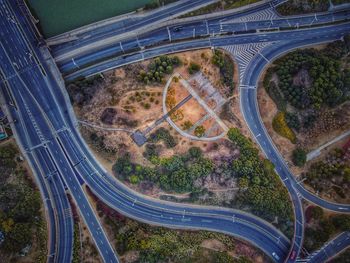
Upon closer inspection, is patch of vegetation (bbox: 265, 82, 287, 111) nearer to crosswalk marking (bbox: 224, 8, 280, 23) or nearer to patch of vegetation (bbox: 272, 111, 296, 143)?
patch of vegetation (bbox: 272, 111, 296, 143)

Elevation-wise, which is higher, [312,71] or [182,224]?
[312,71]

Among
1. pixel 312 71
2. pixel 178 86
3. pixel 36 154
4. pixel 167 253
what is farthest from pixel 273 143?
pixel 36 154

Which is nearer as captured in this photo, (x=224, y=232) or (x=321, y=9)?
(x=224, y=232)

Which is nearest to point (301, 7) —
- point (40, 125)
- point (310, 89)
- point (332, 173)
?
point (310, 89)

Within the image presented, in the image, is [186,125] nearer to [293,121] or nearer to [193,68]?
[193,68]

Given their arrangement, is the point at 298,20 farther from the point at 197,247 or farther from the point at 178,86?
the point at 197,247

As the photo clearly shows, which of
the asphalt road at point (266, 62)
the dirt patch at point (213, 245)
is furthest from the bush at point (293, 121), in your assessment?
the dirt patch at point (213, 245)

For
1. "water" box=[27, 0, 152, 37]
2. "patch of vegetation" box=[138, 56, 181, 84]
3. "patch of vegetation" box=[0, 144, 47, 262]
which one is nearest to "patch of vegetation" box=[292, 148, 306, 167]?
"patch of vegetation" box=[138, 56, 181, 84]

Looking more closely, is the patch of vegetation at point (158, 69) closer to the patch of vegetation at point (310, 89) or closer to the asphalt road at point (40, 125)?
the asphalt road at point (40, 125)
